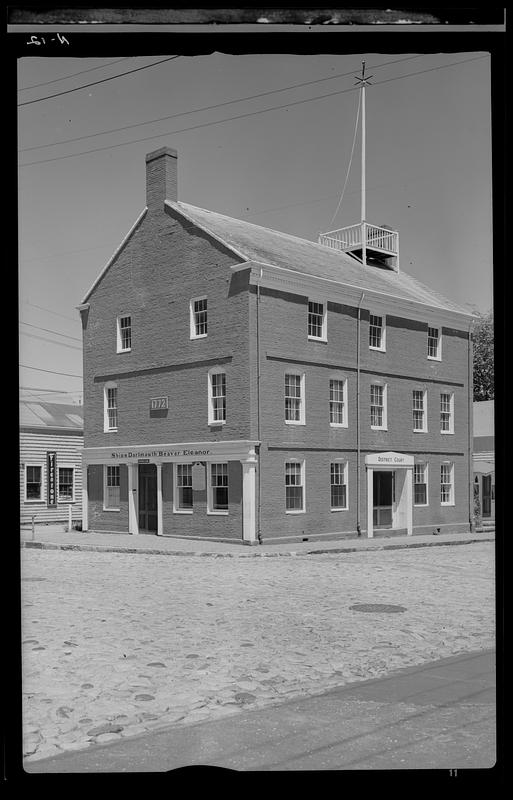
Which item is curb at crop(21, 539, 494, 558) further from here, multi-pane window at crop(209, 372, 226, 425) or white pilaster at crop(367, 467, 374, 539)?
multi-pane window at crop(209, 372, 226, 425)

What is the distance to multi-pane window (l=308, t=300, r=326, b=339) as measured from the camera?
24891mm

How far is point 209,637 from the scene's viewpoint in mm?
8703

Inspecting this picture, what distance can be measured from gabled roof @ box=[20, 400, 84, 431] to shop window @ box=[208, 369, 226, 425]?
1162 centimetres

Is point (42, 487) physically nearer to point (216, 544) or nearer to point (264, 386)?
point (216, 544)

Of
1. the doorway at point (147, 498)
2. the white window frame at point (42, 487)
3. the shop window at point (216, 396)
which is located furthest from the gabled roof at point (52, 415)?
the shop window at point (216, 396)

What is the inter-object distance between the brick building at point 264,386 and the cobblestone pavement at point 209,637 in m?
7.99

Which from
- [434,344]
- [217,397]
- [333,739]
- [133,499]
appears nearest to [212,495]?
[217,397]

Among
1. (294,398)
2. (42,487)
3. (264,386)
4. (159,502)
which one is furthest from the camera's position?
(42,487)

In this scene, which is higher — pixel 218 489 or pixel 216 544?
pixel 218 489

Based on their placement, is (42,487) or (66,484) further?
(66,484)

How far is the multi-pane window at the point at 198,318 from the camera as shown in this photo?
2492cm

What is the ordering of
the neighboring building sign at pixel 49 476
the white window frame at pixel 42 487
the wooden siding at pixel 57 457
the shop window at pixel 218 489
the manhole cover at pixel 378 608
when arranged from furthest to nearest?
1. the neighboring building sign at pixel 49 476
2. the wooden siding at pixel 57 457
3. the white window frame at pixel 42 487
4. the shop window at pixel 218 489
5. the manhole cover at pixel 378 608

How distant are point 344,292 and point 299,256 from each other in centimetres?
180

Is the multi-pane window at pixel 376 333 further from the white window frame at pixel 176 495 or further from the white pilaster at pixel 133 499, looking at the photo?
the white pilaster at pixel 133 499
